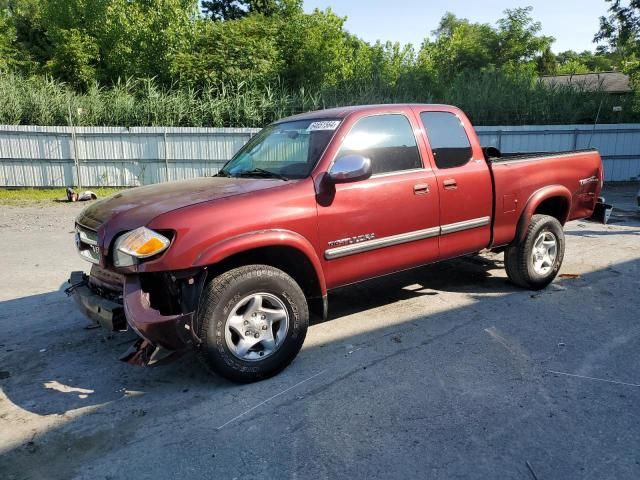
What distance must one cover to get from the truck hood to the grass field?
1034 cm

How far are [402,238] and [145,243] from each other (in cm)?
212

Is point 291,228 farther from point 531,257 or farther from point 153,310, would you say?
point 531,257

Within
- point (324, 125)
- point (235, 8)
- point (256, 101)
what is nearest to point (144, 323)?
point (324, 125)

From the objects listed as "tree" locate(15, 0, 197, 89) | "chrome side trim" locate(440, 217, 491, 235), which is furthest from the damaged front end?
"tree" locate(15, 0, 197, 89)

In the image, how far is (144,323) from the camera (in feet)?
10.4

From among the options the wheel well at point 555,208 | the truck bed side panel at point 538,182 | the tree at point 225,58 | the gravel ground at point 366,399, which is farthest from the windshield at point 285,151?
the tree at point 225,58

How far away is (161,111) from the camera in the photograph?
1562 centimetres

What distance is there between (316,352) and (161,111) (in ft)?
43.8

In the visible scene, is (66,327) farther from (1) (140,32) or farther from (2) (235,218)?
(1) (140,32)

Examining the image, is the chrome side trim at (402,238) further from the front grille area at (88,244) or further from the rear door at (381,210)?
the front grille area at (88,244)

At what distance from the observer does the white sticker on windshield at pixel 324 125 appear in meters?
4.22

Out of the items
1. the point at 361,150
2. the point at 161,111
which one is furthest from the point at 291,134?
the point at 161,111

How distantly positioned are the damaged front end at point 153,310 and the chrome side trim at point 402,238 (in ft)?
3.60

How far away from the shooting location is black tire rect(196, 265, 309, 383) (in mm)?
3352
